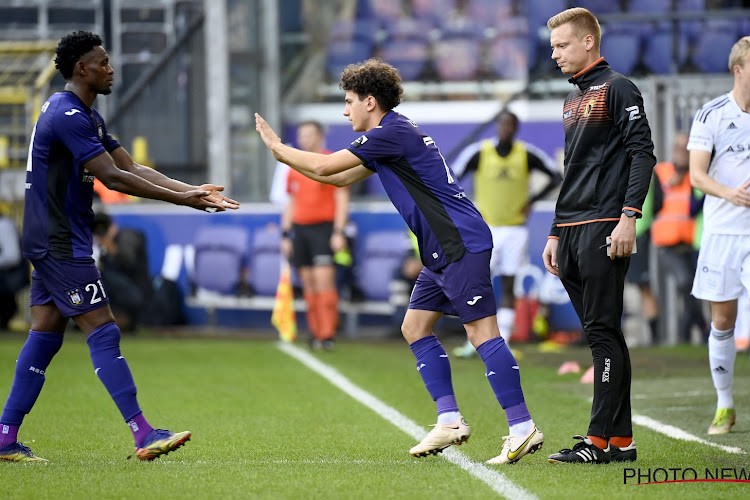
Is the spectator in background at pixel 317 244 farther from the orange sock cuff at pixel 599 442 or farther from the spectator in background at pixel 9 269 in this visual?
the orange sock cuff at pixel 599 442

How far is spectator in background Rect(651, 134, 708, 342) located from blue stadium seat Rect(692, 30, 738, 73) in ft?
15.3

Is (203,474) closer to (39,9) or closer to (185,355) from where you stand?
(185,355)

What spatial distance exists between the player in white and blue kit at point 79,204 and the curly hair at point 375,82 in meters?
0.82

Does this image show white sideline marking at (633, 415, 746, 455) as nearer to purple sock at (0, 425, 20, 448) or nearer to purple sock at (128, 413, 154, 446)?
purple sock at (128, 413, 154, 446)

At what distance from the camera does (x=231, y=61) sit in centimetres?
1712

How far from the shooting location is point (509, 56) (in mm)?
19703

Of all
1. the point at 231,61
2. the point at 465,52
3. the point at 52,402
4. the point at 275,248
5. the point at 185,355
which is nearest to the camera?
the point at 52,402

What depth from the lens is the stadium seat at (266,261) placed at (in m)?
14.9

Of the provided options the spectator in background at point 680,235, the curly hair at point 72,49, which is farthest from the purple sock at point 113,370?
the spectator in background at point 680,235

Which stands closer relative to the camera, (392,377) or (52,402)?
(52,402)

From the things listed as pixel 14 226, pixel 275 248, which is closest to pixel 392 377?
pixel 275 248

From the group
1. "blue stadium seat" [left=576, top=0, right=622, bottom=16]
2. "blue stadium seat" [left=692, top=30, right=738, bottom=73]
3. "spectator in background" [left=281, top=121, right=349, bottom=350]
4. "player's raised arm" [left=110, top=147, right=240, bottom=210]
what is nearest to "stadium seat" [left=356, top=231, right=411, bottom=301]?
"spectator in background" [left=281, top=121, right=349, bottom=350]

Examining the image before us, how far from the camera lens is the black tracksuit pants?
557 cm

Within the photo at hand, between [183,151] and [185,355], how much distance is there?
21.6 feet
